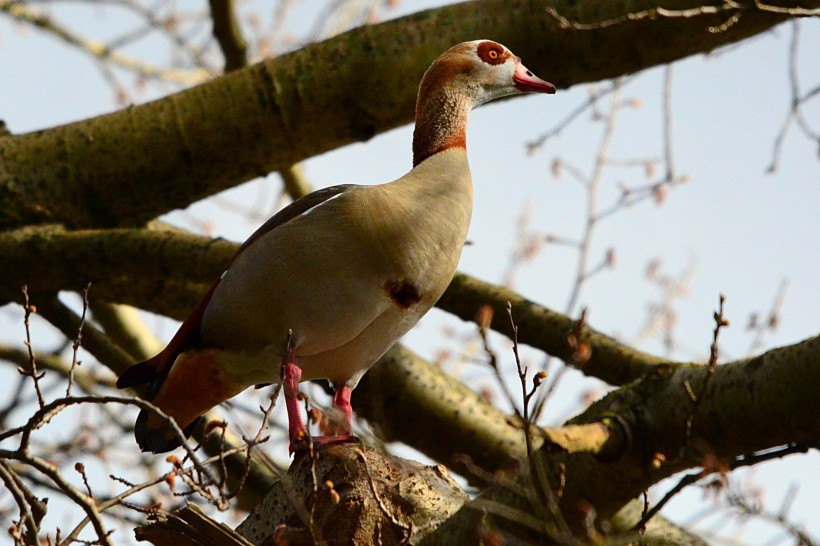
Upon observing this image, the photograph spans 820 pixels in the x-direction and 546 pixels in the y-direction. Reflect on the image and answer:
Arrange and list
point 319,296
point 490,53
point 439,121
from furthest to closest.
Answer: point 490,53, point 439,121, point 319,296

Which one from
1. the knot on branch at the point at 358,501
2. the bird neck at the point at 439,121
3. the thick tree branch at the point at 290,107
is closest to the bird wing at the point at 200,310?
the bird neck at the point at 439,121

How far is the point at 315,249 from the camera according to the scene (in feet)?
11.5

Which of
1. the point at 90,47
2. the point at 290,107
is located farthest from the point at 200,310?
the point at 90,47

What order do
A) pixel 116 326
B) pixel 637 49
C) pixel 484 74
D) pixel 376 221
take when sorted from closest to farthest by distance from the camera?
1. pixel 376 221
2. pixel 484 74
3. pixel 637 49
4. pixel 116 326

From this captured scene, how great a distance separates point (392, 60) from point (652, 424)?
2.49 metres

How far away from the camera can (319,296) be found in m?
3.50

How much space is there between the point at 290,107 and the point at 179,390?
1635 mm

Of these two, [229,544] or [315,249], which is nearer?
[229,544]

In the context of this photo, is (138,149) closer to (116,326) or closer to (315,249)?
(116,326)

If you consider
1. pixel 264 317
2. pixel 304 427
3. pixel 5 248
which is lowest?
pixel 304 427

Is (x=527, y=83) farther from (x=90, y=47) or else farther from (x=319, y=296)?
(x=90, y=47)

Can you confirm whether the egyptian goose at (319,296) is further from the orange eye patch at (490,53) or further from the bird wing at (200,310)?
the orange eye patch at (490,53)

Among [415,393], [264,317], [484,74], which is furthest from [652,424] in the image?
[415,393]

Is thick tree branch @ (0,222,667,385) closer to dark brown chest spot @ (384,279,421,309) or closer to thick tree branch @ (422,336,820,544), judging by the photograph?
dark brown chest spot @ (384,279,421,309)
